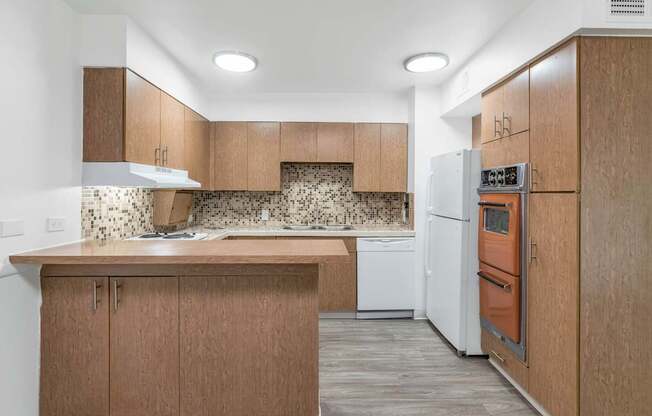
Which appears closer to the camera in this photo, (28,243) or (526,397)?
(28,243)

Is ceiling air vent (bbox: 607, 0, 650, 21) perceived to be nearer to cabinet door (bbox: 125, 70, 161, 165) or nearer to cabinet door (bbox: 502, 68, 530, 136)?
cabinet door (bbox: 502, 68, 530, 136)

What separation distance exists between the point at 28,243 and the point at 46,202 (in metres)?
0.27

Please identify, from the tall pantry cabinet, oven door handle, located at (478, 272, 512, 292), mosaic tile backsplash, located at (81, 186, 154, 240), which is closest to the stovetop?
mosaic tile backsplash, located at (81, 186, 154, 240)

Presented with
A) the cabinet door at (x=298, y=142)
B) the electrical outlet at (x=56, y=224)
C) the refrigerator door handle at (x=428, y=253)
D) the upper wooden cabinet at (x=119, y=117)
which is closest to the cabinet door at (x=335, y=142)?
the cabinet door at (x=298, y=142)

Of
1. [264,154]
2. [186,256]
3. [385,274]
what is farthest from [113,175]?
[385,274]

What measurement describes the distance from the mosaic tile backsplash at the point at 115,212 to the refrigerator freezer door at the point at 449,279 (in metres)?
2.78

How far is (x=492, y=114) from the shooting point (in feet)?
9.28

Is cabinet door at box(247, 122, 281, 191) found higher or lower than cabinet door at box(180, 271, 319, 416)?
higher

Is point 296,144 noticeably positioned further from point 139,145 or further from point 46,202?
point 46,202

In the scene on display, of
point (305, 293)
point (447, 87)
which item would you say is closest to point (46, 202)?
point (305, 293)

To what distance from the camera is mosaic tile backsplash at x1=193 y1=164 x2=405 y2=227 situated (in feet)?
15.1

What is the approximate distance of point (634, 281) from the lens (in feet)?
6.23

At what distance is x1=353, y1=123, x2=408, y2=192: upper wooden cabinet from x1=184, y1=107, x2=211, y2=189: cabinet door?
67.6 inches

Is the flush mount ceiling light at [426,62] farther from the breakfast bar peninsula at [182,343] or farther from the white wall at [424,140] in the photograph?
the breakfast bar peninsula at [182,343]
